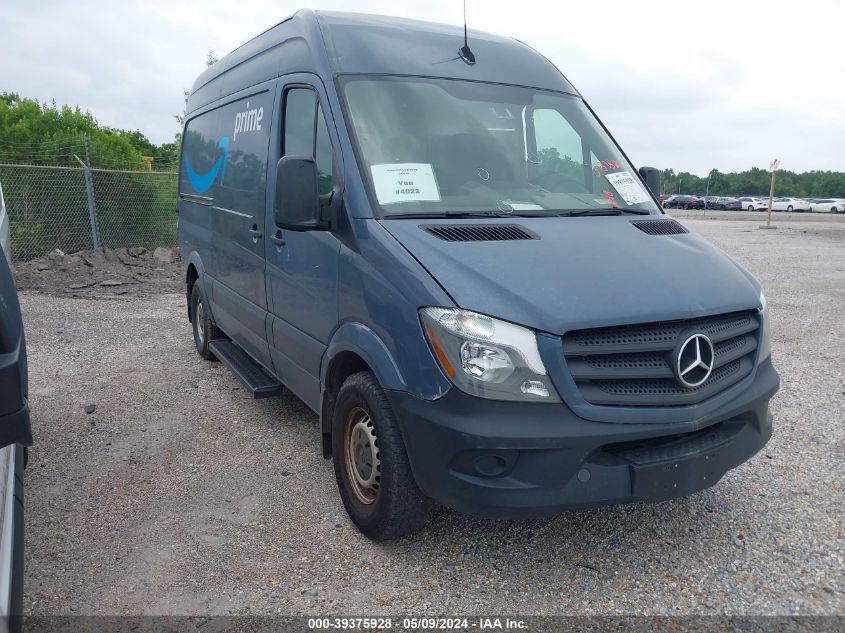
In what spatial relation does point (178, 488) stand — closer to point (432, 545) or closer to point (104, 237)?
point (432, 545)

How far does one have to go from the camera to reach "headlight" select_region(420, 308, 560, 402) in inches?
112

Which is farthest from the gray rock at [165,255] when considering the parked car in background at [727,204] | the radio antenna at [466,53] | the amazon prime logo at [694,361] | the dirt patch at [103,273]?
the parked car in background at [727,204]

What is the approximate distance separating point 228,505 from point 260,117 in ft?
8.49

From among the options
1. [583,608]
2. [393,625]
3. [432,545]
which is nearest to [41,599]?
[393,625]

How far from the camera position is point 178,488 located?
4.20 metres

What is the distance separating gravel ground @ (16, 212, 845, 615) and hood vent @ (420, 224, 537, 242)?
1.53m

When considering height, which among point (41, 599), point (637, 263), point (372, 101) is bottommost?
point (41, 599)

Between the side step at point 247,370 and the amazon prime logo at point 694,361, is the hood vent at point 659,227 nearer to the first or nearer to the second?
the amazon prime logo at point 694,361

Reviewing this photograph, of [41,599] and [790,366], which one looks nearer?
[41,599]

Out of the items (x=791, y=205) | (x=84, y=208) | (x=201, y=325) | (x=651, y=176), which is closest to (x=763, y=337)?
(x=651, y=176)

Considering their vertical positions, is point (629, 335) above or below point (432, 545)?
above

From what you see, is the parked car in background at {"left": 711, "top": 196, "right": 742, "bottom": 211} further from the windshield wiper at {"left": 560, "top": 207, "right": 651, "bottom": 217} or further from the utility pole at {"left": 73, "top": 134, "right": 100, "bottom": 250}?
the windshield wiper at {"left": 560, "top": 207, "right": 651, "bottom": 217}

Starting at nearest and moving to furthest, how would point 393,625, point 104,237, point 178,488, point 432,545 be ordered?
1. point 393,625
2. point 432,545
3. point 178,488
4. point 104,237

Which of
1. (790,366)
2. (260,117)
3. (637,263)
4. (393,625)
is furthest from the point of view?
(790,366)
